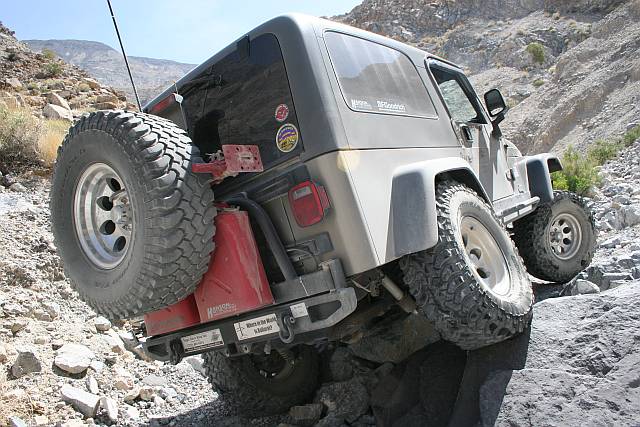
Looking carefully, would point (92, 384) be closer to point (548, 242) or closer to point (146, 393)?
point (146, 393)

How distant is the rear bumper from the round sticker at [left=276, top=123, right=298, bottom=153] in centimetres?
63

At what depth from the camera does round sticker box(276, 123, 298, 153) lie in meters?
2.58

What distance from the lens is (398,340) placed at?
13.2ft

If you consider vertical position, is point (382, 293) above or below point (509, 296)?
above

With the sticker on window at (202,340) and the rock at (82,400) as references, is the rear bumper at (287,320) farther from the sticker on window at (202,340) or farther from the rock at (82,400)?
the rock at (82,400)

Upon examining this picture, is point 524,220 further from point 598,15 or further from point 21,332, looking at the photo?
point 598,15

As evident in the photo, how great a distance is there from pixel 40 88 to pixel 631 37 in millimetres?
20985

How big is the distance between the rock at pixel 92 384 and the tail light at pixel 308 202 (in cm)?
265

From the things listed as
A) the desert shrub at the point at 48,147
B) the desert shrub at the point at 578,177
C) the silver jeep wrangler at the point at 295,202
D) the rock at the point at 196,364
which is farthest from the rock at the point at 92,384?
the desert shrub at the point at 578,177

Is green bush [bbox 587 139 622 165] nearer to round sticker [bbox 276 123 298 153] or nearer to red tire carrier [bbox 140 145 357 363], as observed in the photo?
round sticker [bbox 276 123 298 153]

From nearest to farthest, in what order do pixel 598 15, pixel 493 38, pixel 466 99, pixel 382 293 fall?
pixel 382 293
pixel 466 99
pixel 598 15
pixel 493 38

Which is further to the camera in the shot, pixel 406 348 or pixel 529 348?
pixel 406 348

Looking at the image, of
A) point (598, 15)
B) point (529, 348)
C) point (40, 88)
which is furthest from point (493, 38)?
point (529, 348)

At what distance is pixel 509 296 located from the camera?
2.98m
